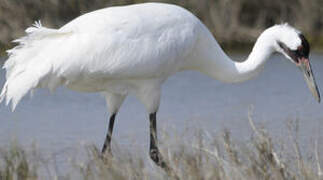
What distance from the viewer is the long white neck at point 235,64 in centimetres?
808

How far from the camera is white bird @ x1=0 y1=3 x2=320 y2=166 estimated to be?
7332 mm

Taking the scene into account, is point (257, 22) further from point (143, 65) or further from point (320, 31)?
point (143, 65)

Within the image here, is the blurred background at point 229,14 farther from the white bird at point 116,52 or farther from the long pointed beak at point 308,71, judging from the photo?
the white bird at point 116,52

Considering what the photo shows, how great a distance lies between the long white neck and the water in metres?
0.65

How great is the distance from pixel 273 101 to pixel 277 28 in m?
3.29

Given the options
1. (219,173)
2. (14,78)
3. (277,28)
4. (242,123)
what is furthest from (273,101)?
(219,173)

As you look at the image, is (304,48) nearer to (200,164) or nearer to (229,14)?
(200,164)

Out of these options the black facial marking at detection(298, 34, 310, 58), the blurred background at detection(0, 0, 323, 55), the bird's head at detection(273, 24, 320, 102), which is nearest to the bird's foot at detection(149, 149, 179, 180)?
the bird's head at detection(273, 24, 320, 102)

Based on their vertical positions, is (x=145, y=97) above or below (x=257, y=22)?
above

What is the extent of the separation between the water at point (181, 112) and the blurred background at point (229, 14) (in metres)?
1.82

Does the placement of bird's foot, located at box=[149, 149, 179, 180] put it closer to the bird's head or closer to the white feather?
the white feather

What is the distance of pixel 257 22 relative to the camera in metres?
14.8

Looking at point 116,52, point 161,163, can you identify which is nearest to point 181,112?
point 116,52

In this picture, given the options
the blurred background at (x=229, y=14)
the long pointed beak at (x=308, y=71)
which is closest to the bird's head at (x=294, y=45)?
the long pointed beak at (x=308, y=71)
